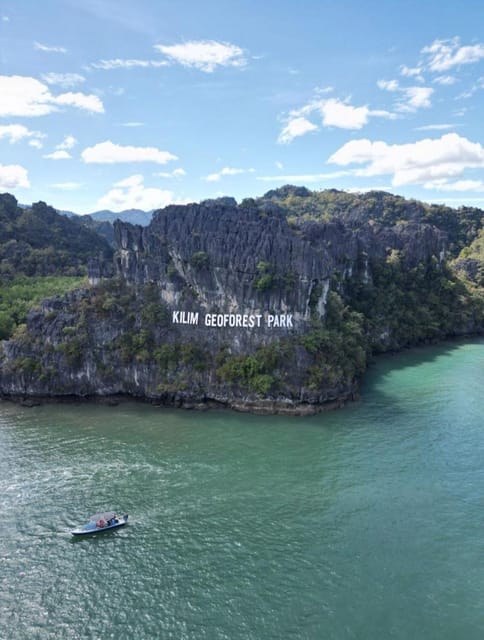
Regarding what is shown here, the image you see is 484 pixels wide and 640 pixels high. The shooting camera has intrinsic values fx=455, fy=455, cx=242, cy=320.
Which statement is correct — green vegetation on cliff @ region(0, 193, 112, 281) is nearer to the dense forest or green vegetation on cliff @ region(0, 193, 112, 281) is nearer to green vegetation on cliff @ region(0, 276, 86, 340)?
the dense forest

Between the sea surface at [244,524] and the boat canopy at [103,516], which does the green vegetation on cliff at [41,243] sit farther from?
the boat canopy at [103,516]

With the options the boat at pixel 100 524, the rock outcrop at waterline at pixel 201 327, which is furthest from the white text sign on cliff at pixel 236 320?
the boat at pixel 100 524

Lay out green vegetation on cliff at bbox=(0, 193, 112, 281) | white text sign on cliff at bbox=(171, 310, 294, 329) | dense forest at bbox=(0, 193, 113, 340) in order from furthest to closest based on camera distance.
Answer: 1. green vegetation on cliff at bbox=(0, 193, 112, 281)
2. dense forest at bbox=(0, 193, 113, 340)
3. white text sign on cliff at bbox=(171, 310, 294, 329)

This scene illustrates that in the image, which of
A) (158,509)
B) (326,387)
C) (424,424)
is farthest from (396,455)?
(158,509)

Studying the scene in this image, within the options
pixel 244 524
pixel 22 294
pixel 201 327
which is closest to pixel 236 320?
pixel 201 327

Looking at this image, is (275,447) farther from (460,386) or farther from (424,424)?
(460,386)

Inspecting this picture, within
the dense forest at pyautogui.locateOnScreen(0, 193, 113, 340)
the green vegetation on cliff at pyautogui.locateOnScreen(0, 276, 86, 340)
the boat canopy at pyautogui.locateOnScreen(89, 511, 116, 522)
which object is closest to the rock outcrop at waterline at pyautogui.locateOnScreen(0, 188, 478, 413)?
the green vegetation on cliff at pyautogui.locateOnScreen(0, 276, 86, 340)

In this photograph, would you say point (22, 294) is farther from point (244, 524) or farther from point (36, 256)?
point (244, 524)

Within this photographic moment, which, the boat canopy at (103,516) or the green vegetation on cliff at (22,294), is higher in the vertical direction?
the green vegetation on cliff at (22,294)
